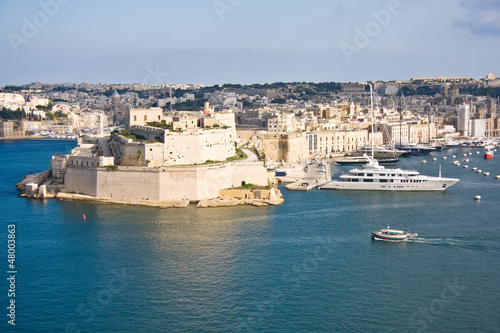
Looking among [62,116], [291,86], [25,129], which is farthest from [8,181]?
[291,86]

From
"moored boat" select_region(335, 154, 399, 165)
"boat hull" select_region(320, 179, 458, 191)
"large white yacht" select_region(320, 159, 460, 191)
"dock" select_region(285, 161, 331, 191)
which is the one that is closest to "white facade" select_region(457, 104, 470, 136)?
"moored boat" select_region(335, 154, 399, 165)

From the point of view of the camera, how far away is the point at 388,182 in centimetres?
1928

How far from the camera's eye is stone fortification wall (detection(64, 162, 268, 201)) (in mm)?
16844

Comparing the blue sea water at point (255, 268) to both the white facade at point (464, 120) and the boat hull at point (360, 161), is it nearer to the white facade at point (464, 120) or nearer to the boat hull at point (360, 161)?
the boat hull at point (360, 161)

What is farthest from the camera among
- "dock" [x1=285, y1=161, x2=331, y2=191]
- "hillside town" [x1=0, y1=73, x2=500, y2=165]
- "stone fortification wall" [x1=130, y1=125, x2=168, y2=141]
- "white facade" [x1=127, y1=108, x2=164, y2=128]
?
"hillside town" [x1=0, y1=73, x2=500, y2=165]

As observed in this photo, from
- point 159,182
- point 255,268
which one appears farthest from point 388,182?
point 255,268

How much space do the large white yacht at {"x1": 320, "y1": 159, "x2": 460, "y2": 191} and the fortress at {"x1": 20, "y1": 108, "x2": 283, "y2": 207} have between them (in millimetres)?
2536

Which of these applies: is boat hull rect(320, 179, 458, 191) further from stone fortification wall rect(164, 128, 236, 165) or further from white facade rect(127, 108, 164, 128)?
white facade rect(127, 108, 164, 128)

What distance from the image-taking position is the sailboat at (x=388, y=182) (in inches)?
752

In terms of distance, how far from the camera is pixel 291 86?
7281cm

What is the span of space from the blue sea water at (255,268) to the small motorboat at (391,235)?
19 centimetres

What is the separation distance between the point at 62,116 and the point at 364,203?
45.9 meters

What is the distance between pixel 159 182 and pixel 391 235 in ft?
22.3

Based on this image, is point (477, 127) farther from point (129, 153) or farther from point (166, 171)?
point (166, 171)
